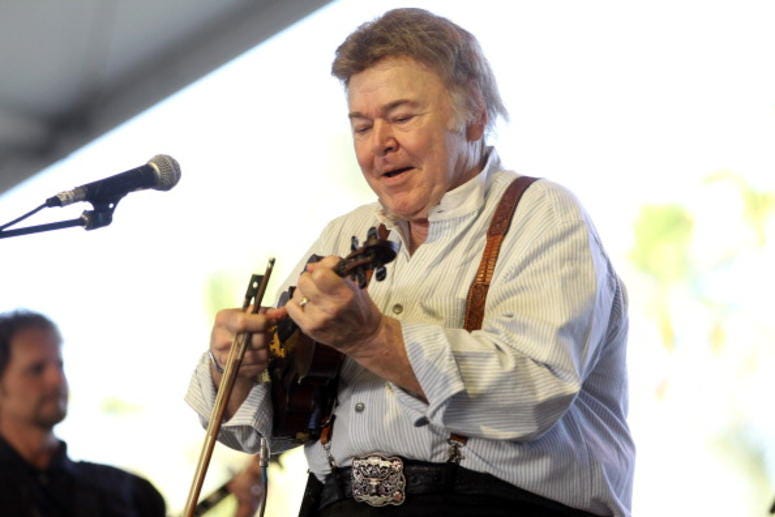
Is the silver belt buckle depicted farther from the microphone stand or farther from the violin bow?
the microphone stand

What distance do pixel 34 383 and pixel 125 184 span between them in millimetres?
1693

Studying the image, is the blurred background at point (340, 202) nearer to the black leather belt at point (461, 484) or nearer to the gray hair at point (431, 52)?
the gray hair at point (431, 52)

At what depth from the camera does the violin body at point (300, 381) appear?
6.61 ft

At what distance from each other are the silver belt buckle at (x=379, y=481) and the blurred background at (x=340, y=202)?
1.37 metres

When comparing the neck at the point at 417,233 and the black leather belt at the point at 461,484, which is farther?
the neck at the point at 417,233

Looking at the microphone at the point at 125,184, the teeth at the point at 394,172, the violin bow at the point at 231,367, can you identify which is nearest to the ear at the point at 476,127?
the teeth at the point at 394,172

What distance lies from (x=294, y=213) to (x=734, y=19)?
157 centimetres

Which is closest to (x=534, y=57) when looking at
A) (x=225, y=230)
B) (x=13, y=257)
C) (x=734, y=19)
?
(x=734, y=19)

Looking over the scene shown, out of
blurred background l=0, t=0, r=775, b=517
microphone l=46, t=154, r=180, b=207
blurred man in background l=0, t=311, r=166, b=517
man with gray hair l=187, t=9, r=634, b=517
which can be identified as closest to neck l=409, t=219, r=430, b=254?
man with gray hair l=187, t=9, r=634, b=517

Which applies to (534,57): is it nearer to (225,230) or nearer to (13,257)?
(225,230)

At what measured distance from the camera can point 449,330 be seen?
1824 millimetres

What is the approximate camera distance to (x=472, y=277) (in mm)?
1974

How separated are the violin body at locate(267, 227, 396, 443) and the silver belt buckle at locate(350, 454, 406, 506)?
16 centimetres

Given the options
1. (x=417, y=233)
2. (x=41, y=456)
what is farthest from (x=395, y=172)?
(x=41, y=456)
